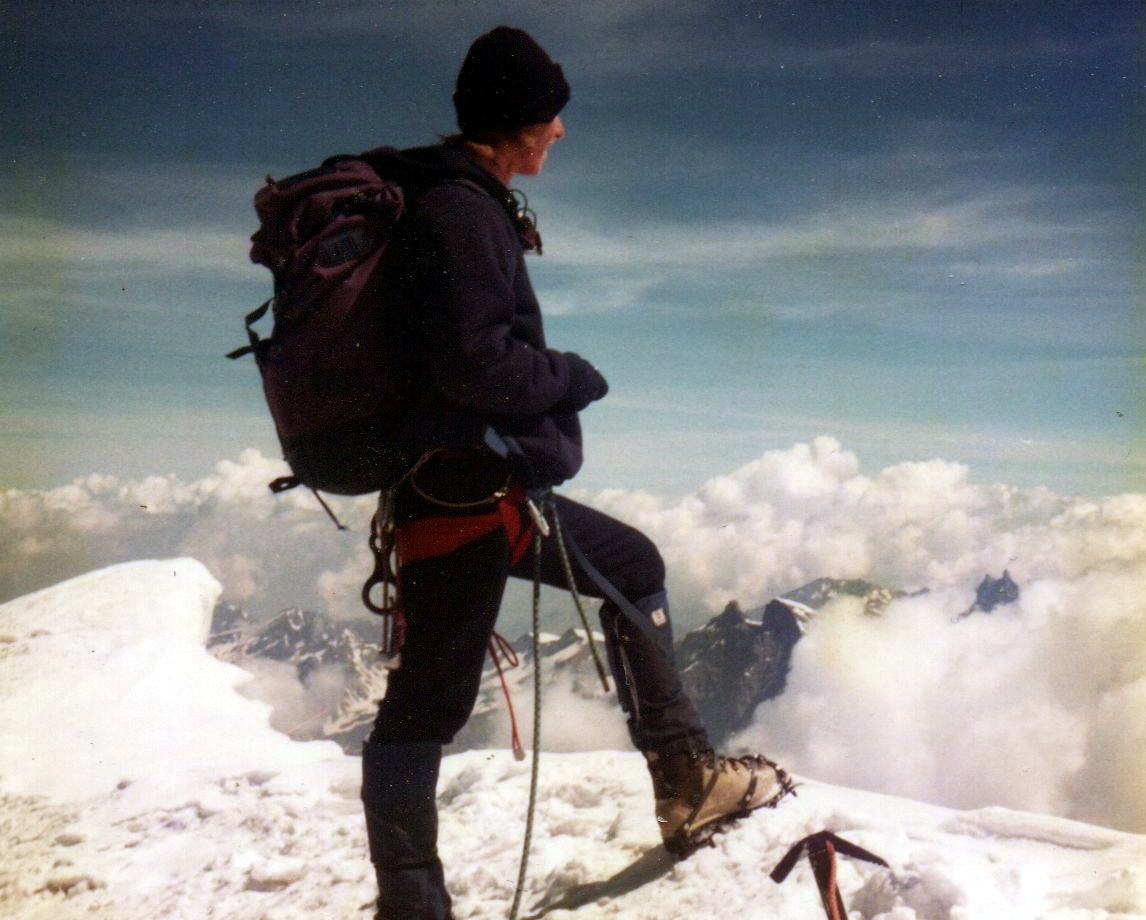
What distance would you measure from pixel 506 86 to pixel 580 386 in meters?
1.13

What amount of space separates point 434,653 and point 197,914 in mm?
2499

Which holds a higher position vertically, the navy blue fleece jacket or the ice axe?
the navy blue fleece jacket

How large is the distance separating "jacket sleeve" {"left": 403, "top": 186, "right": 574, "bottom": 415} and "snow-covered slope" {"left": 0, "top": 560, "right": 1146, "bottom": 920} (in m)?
2.34

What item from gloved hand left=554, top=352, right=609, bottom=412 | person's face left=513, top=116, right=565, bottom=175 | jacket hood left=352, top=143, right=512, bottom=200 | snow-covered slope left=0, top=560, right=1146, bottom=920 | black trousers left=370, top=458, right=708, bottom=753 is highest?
person's face left=513, top=116, right=565, bottom=175

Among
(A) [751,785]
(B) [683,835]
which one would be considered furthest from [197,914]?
(A) [751,785]

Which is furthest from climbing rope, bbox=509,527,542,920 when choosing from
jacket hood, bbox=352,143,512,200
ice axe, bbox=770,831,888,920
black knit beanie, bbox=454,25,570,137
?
black knit beanie, bbox=454,25,570,137

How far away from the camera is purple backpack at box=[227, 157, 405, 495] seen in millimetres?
2721

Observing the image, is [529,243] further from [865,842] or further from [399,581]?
[865,842]

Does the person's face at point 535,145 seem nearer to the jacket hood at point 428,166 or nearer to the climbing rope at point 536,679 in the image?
the jacket hood at point 428,166

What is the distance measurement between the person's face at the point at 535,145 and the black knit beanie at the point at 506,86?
1.7 inches

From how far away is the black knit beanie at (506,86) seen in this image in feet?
10.2

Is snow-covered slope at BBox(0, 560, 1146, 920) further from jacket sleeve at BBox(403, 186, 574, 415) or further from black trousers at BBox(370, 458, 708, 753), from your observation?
jacket sleeve at BBox(403, 186, 574, 415)

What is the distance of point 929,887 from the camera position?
3.25m

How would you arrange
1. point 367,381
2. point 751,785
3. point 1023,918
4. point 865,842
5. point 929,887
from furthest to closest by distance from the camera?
point 751,785 → point 865,842 → point 929,887 → point 1023,918 → point 367,381
